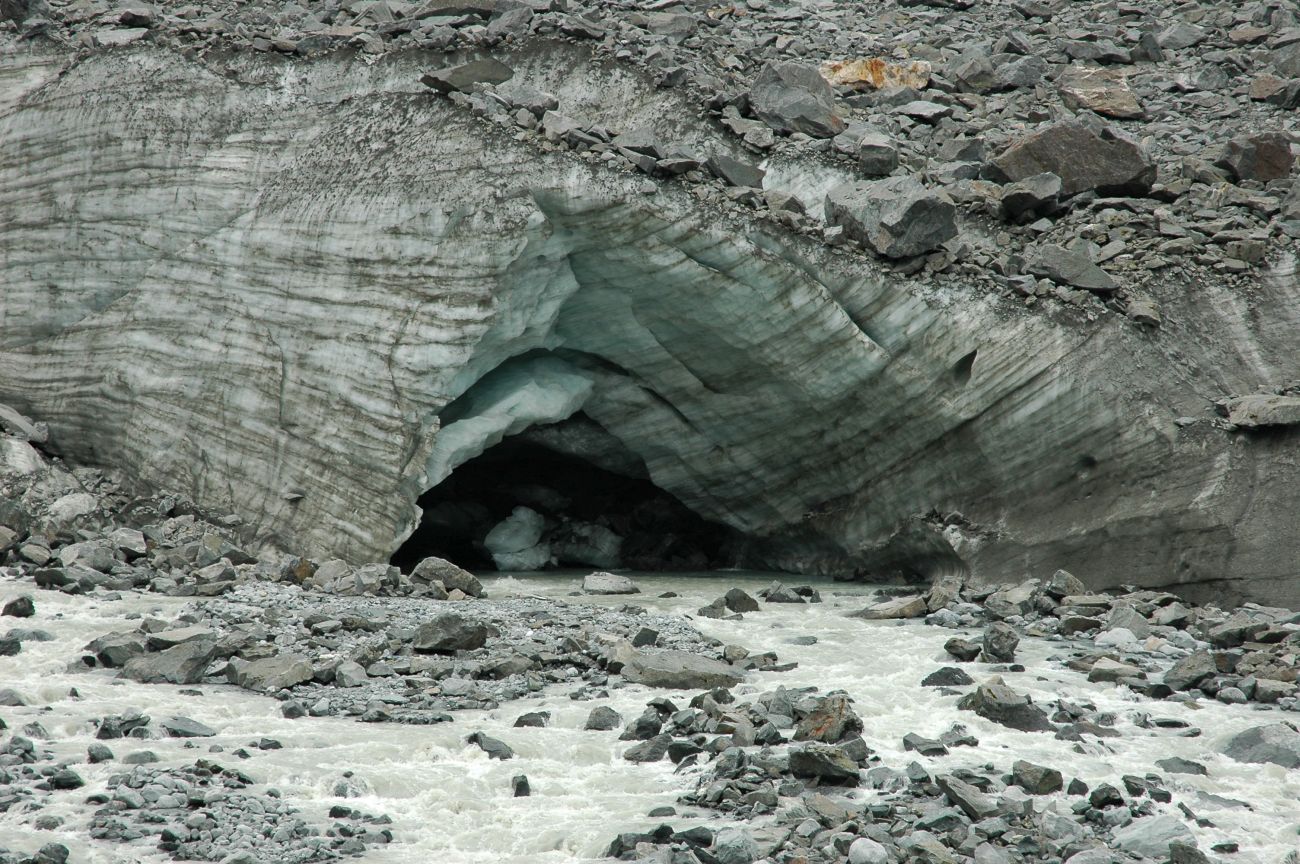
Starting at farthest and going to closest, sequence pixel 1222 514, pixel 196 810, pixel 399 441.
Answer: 1. pixel 399 441
2. pixel 1222 514
3. pixel 196 810

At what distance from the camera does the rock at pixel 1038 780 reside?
8.25 metres

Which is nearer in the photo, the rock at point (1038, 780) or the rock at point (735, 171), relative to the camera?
the rock at point (1038, 780)

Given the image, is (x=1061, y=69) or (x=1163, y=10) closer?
(x=1061, y=69)

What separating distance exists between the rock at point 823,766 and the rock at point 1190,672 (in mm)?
3662

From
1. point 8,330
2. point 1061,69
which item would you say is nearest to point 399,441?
point 8,330

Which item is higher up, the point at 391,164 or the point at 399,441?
the point at 391,164

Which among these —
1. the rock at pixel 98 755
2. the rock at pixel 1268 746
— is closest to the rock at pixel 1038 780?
the rock at pixel 1268 746

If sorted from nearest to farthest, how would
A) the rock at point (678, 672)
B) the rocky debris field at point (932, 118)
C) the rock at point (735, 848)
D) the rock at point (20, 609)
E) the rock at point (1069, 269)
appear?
the rock at point (735, 848) → the rock at point (678, 672) → the rock at point (20, 609) → the rock at point (1069, 269) → the rocky debris field at point (932, 118)

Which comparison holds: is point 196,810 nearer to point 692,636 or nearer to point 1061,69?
point 692,636

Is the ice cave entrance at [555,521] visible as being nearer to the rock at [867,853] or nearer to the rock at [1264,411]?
the rock at [1264,411]

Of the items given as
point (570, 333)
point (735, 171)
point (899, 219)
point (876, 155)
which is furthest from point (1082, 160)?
point (570, 333)

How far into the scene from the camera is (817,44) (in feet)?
68.5

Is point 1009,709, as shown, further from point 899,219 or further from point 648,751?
point 899,219

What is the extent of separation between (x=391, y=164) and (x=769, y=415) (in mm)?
5592
